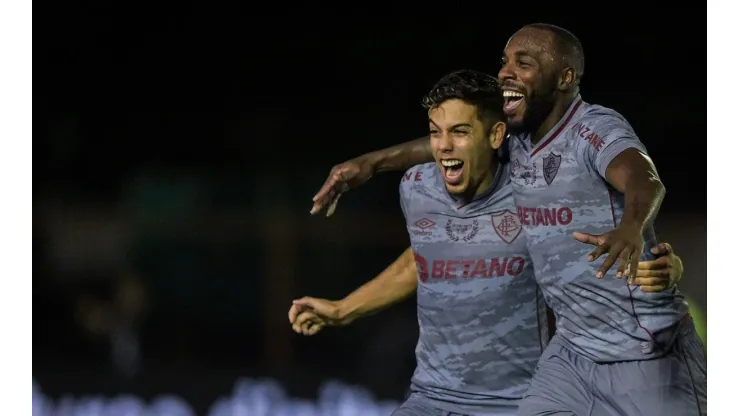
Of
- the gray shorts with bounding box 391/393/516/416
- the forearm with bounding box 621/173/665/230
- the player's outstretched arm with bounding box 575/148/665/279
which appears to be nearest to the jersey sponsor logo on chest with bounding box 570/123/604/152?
the player's outstretched arm with bounding box 575/148/665/279

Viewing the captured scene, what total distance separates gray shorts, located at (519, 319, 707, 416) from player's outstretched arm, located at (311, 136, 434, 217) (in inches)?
41.1

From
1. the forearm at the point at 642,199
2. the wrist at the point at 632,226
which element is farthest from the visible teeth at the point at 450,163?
the wrist at the point at 632,226

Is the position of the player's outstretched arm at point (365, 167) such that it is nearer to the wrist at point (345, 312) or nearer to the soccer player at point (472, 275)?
the soccer player at point (472, 275)

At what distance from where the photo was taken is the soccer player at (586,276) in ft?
11.8

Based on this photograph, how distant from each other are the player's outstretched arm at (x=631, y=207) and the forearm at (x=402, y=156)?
0.87 metres

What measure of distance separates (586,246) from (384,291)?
0.91 metres

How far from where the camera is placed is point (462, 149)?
395cm

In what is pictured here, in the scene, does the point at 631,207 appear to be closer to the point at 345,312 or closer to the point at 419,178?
the point at 419,178

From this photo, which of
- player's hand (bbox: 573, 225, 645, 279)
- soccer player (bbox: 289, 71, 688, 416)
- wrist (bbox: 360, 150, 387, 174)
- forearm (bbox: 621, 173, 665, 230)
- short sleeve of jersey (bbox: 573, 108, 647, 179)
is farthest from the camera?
wrist (bbox: 360, 150, 387, 174)

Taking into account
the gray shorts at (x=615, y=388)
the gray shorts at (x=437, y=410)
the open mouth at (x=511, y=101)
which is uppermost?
the open mouth at (x=511, y=101)

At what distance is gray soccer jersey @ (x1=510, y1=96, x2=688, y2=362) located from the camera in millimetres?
3609

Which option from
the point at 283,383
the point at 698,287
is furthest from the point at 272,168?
the point at 698,287

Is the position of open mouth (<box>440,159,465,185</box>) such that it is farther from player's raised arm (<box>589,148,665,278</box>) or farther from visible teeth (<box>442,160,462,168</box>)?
player's raised arm (<box>589,148,665,278</box>)
